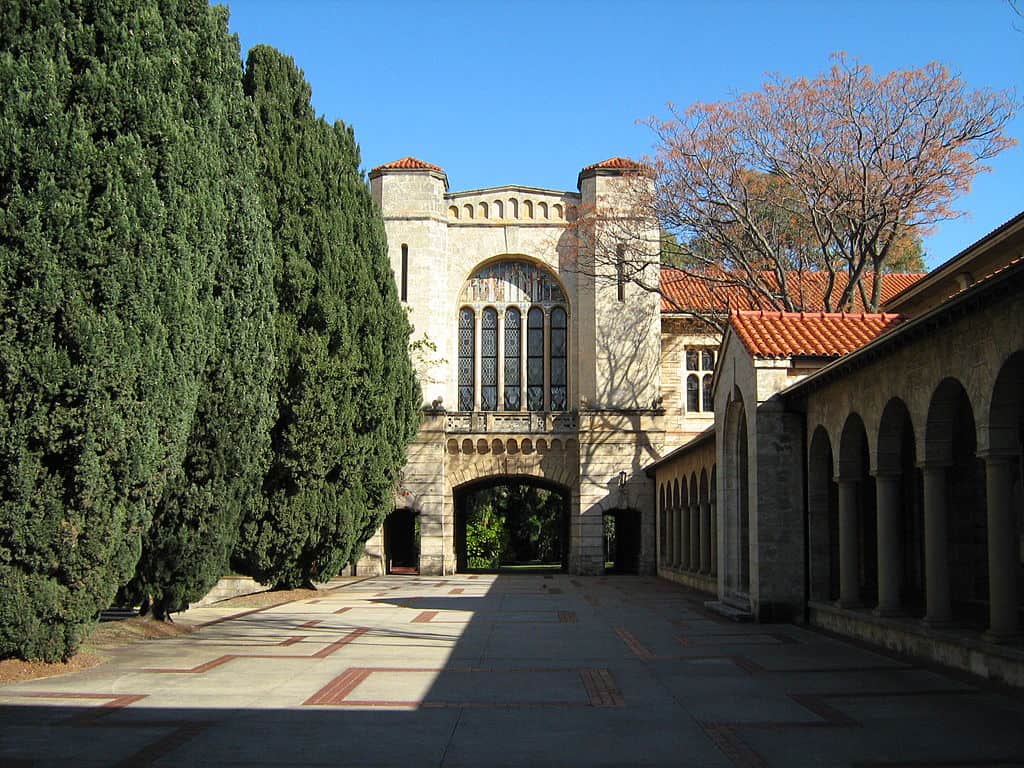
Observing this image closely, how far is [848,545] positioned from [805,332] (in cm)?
442

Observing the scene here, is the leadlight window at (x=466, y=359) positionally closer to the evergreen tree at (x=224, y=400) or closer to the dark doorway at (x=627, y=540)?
the dark doorway at (x=627, y=540)

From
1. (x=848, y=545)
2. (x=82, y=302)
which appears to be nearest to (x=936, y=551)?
(x=848, y=545)

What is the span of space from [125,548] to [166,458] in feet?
4.03

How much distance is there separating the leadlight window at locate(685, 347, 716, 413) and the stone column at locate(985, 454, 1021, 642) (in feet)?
91.1

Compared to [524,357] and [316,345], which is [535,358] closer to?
[524,357]

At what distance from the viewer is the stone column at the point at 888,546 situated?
14961mm

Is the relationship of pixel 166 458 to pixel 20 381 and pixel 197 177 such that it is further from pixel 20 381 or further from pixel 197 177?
pixel 197 177

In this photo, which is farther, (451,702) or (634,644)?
(634,644)

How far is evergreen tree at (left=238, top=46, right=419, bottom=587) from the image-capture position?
75.5 feet

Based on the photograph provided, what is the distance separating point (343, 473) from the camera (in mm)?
24453

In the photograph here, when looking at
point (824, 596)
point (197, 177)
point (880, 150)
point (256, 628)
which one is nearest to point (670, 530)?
point (880, 150)

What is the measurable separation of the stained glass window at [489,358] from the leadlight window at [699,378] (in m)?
7.09

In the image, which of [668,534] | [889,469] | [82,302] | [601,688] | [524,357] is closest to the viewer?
[601,688]

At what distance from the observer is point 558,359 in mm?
39969
